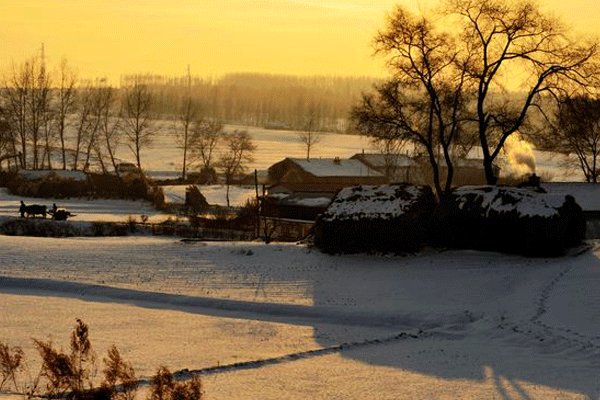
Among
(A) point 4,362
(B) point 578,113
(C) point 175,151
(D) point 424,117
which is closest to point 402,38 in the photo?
(D) point 424,117

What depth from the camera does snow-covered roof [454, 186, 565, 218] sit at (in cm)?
2592

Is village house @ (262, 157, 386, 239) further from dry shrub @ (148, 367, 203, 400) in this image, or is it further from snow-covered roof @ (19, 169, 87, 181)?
dry shrub @ (148, 367, 203, 400)

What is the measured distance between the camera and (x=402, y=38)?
107 ft

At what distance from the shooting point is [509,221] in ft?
85.8

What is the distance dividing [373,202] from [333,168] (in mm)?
57252

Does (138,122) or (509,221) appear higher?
(138,122)

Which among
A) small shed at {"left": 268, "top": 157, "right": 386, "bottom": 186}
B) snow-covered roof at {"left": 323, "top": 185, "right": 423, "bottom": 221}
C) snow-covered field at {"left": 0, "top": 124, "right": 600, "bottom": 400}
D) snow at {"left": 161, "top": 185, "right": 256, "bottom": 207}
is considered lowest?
snow-covered field at {"left": 0, "top": 124, "right": 600, "bottom": 400}

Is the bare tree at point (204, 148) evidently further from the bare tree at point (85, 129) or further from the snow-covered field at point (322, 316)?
the snow-covered field at point (322, 316)

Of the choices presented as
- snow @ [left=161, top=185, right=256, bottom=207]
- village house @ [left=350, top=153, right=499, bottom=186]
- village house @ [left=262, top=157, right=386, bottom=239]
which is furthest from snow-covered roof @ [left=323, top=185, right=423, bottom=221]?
village house @ [left=350, top=153, right=499, bottom=186]

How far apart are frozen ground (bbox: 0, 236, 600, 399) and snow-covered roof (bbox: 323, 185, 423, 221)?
1.53 meters

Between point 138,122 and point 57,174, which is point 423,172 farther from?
point 138,122

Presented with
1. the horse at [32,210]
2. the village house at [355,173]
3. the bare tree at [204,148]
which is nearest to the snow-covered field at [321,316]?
the horse at [32,210]

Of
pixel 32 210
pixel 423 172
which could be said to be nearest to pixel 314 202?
pixel 32 210

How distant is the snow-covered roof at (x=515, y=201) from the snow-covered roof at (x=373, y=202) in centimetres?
180
